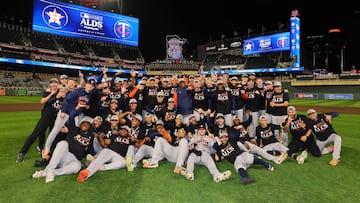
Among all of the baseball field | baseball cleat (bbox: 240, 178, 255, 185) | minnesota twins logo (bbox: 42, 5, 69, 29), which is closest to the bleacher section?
minnesota twins logo (bbox: 42, 5, 69, 29)

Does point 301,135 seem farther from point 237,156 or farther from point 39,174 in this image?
point 39,174

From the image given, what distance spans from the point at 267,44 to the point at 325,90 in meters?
20.1

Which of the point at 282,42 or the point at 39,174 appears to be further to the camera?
the point at 282,42

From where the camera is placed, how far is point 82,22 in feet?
154

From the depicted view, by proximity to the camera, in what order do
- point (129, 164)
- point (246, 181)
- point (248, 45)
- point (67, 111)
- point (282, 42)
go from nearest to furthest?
1. point (246, 181)
2. point (129, 164)
3. point (67, 111)
4. point (282, 42)
5. point (248, 45)

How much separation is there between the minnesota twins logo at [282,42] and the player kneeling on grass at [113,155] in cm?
5364

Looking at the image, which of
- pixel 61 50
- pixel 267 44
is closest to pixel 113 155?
pixel 61 50

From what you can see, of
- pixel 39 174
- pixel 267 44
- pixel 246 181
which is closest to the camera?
pixel 246 181

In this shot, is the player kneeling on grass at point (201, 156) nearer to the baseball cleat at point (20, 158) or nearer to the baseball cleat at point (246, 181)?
the baseball cleat at point (246, 181)

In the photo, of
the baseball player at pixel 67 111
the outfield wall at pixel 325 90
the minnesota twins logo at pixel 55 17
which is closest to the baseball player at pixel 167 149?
the baseball player at pixel 67 111

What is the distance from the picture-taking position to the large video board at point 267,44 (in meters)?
52.2

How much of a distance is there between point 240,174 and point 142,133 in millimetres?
2902

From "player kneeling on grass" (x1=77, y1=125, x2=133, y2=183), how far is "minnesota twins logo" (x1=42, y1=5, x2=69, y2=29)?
147 feet

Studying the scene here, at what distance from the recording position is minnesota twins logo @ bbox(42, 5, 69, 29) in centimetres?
4205
